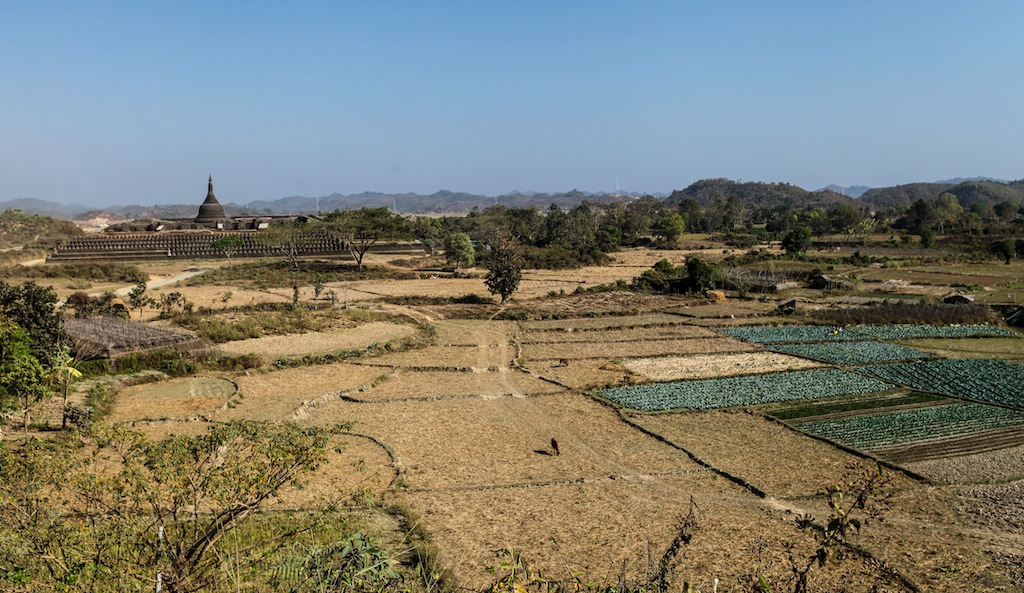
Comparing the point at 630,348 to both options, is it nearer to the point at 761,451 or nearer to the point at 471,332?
the point at 471,332

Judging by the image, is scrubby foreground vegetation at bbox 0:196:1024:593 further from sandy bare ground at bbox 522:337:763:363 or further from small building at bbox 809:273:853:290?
small building at bbox 809:273:853:290

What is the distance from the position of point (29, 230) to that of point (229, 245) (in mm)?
34151

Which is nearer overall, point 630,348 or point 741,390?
point 741,390

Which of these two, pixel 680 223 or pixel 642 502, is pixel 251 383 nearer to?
pixel 642 502

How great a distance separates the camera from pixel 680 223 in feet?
315

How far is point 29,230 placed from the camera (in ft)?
271

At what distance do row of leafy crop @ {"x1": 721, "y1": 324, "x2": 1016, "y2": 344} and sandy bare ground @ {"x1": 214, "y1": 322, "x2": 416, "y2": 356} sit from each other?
674 inches

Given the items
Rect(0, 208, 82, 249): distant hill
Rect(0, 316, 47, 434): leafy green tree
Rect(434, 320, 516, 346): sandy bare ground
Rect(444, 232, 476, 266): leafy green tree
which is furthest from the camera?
Rect(0, 208, 82, 249): distant hill

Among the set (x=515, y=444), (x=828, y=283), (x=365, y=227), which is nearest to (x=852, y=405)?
(x=515, y=444)

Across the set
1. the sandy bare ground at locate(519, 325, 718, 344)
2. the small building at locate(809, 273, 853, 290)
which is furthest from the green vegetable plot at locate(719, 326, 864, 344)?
the small building at locate(809, 273, 853, 290)

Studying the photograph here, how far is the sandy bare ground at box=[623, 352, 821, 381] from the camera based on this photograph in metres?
27.6

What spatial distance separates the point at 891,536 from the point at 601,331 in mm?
22522

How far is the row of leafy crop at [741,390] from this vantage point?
23703 millimetres

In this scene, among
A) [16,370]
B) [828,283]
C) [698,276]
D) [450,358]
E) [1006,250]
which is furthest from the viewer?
[1006,250]
